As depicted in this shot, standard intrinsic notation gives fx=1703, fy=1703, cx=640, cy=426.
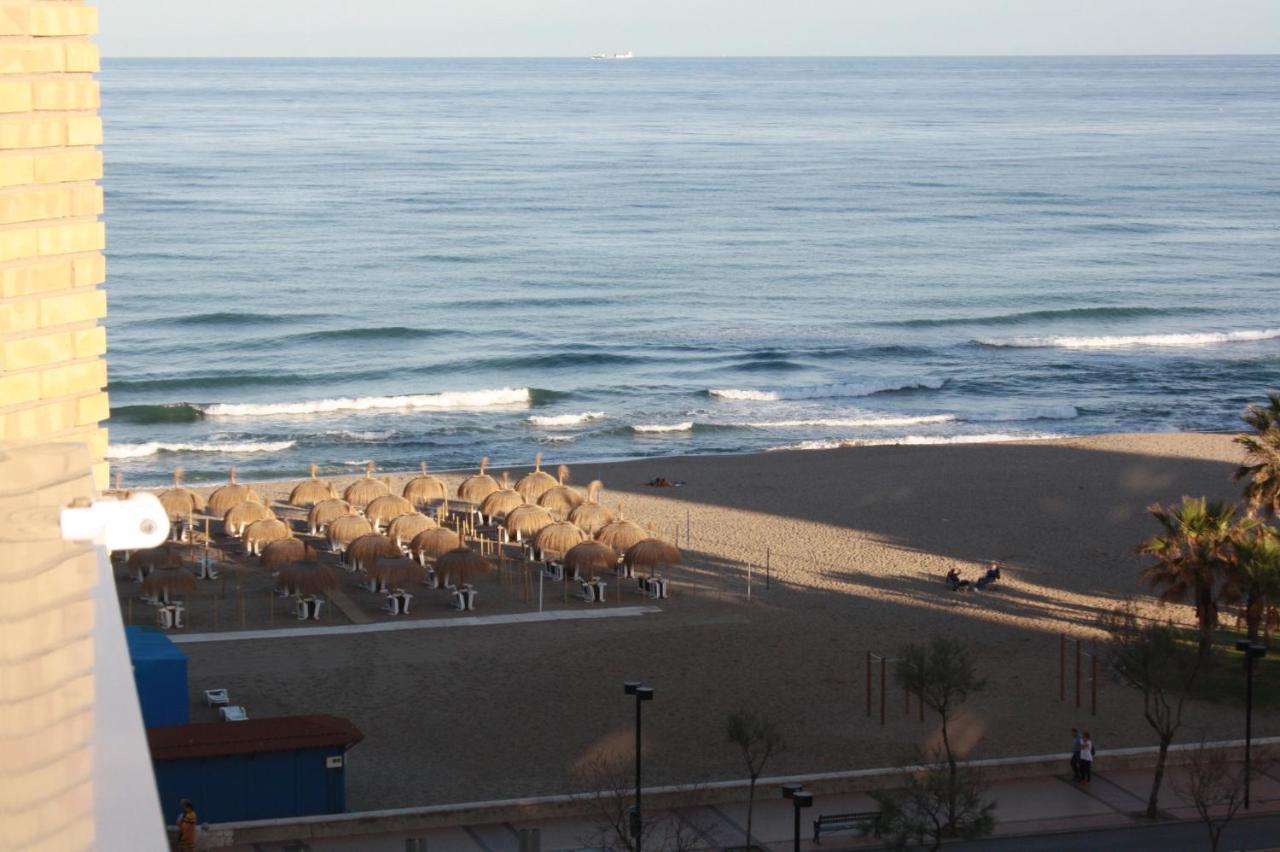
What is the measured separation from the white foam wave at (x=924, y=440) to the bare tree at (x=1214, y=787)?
756 inches

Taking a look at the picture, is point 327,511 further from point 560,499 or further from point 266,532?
point 560,499

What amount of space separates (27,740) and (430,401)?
120ft

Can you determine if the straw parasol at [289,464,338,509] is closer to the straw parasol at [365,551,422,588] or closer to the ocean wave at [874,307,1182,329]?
the straw parasol at [365,551,422,588]

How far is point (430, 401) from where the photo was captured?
39312 mm

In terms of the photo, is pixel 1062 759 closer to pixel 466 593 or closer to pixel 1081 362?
pixel 466 593

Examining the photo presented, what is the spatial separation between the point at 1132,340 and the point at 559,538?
28939 millimetres

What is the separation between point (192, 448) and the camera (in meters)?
34.8

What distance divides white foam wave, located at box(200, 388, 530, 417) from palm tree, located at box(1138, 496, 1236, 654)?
22406 mm

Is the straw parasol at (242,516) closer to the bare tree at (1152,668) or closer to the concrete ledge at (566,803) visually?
the concrete ledge at (566,803)

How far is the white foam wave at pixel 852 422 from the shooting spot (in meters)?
37.2

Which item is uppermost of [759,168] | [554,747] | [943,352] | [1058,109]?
[1058,109]

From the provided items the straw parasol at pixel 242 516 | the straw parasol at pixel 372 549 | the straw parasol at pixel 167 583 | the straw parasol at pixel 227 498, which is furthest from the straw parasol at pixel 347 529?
Result: the straw parasol at pixel 167 583

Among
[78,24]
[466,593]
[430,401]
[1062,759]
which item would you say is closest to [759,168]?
[430,401]

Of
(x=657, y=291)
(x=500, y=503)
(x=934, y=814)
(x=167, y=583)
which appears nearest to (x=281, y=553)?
(x=167, y=583)
